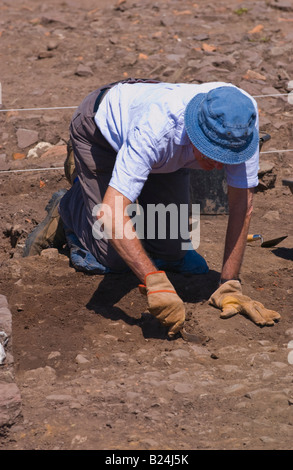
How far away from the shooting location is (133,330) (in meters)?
3.93

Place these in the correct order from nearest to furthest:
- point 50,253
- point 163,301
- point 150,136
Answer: point 150,136, point 163,301, point 50,253

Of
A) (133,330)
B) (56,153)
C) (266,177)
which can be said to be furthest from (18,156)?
(133,330)

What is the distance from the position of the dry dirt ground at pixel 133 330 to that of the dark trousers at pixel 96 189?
0.66 feet

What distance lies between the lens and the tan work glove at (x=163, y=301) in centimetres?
359

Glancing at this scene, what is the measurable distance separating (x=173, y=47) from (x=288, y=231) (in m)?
4.39

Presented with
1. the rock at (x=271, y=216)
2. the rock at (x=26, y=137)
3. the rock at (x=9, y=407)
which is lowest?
the rock at (x=26, y=137)

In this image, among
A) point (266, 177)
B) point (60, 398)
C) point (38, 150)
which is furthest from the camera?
point (38, 150)

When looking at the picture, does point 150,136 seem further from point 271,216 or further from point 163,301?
point 271,216

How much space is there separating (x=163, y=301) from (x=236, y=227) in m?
0.73

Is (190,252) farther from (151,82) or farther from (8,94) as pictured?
(8,94)

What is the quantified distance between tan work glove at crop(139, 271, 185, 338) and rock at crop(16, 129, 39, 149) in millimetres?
3725

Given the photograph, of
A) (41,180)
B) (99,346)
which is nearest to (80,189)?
(99,346)

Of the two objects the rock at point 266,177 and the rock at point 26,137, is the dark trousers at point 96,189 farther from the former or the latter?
the rock at point 26,137

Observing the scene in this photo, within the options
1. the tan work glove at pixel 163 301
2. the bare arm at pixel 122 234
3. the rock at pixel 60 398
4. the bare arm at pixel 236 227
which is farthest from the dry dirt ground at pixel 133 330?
the bare arm at pixel 122 234
